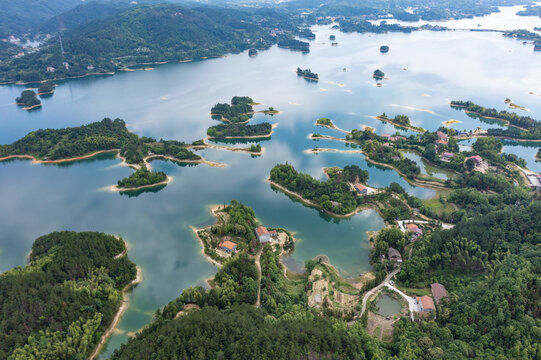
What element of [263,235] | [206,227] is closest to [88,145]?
[206,227]

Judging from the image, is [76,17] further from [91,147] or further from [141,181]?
[141,181]

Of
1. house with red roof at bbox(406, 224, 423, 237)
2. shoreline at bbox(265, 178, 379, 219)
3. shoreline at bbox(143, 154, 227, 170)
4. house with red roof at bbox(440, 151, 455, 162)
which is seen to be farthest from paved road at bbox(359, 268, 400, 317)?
shoreline at bbox(143, 154, 227, 170)

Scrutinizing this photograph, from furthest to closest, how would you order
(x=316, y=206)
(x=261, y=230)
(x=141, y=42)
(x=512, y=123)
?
(x=141, y=42)
(x=512, y=123)
(x=316, y=206)
(x=261, y=230)

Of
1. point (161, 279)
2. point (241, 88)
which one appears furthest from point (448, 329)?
point (241, 88)

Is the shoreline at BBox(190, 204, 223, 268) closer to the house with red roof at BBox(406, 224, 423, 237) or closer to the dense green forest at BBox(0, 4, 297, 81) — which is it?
the house with red roof at BBox(406, 224, 423, 237)

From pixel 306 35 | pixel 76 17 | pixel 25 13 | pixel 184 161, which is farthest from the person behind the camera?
pixel 25 13

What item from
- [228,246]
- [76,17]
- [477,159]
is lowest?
[228,246]

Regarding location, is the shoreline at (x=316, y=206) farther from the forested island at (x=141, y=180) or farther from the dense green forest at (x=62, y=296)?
the dense green forest at (x=62, y=296)

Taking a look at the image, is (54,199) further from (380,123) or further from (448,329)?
(380,123)

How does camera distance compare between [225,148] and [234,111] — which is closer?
[225,148]
